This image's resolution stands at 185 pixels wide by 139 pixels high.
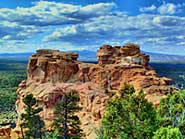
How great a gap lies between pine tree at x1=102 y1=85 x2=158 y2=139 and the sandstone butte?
84.9 ft

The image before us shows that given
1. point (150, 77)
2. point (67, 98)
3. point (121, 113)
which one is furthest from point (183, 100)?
point (150, 77)

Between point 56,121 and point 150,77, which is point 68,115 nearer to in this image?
point 56,121

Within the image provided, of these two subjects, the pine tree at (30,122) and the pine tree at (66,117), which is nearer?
the pine tree at (66,117)

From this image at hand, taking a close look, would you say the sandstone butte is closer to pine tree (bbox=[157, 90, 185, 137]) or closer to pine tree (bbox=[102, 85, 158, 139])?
pine tree (bbox=[102, 85, 158, 139])

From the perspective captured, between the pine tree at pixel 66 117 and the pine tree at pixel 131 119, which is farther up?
the pine tree at pixel 131 119

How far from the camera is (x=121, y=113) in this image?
35.0 meters

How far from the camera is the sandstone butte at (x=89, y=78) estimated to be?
217 feet

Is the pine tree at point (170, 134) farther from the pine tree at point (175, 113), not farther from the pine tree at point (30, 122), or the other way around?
the pine tree at point (30, 122)

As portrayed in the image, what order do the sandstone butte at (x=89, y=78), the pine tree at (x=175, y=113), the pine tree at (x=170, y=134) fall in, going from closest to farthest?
the pine tree at (x=170, y=134), the pine tree at (x=175, y=113), the sandstone butte at (x=89, y=78)

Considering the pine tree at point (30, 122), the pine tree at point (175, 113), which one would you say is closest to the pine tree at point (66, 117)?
the pine tree at point (30, 122)

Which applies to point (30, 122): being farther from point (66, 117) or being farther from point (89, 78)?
point (89, 78)

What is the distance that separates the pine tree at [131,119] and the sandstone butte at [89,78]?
25.9 metres

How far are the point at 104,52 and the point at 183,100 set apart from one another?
4707 cm

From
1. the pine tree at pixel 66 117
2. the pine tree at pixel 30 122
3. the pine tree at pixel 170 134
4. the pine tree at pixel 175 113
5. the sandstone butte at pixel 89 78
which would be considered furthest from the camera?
the sandstone butte at pixel 89 78
